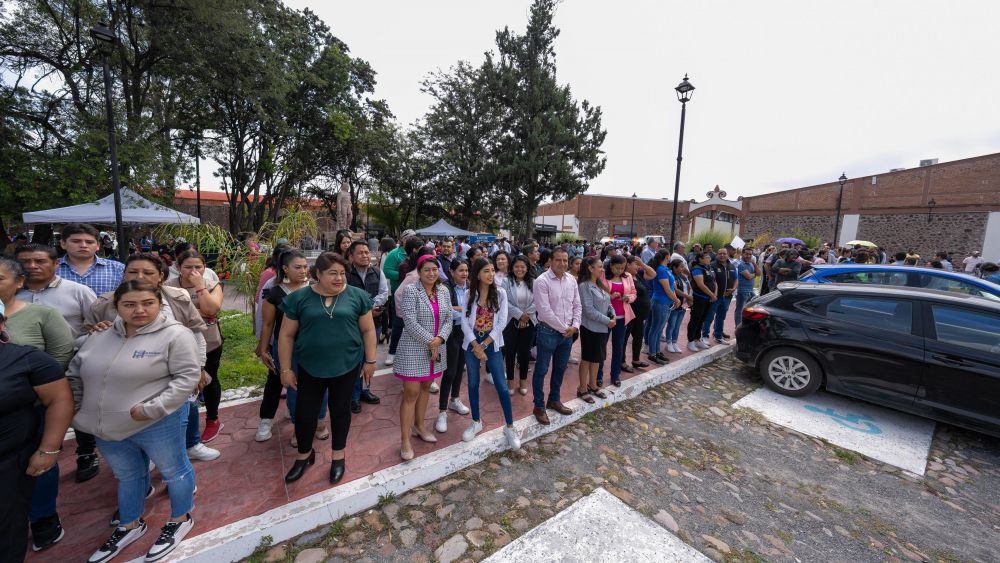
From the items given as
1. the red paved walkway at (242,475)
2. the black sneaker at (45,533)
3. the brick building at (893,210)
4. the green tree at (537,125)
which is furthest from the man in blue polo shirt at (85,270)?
the brick building at (893,210)

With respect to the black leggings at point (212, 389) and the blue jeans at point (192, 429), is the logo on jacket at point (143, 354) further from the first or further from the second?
the black leggings at point (212, 389)

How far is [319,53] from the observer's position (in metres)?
18.7

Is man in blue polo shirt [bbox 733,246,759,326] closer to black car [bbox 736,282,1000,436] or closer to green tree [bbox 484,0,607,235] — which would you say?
black car [bbox 736,282,1000,436]

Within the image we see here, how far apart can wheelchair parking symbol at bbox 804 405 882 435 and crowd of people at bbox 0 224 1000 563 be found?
2.50m

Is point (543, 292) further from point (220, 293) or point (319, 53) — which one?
point (319, 53)

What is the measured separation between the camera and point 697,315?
6414 mm

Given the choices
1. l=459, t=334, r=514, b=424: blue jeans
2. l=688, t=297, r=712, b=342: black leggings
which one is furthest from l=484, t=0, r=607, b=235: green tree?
l=459, t=334, r=514, b=424: blue jeans

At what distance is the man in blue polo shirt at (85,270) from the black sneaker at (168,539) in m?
1.23

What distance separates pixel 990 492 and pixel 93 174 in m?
18.1

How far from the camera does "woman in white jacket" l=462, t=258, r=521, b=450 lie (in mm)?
3459

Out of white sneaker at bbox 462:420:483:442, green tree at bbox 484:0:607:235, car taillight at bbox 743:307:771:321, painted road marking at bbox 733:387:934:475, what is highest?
green tree at bbox 484:0:607:235

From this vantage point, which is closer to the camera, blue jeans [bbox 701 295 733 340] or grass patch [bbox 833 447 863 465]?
grass patch [bbox 833 447 863 465]

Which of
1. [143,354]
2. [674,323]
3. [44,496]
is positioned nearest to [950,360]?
[674,323]

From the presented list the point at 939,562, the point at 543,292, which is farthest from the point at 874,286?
the point at 543,292
